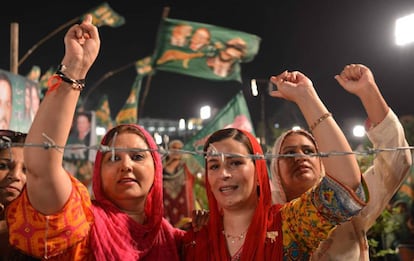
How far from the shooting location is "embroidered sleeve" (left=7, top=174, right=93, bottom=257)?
2.06 metres

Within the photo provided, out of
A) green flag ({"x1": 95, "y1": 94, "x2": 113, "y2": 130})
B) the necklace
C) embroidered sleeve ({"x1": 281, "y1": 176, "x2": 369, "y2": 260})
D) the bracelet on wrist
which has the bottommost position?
the necklace

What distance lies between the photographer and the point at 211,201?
2789 millimetres

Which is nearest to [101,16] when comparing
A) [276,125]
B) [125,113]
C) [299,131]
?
[125,113]

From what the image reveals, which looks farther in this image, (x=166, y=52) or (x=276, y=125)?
(x=276, y=125)

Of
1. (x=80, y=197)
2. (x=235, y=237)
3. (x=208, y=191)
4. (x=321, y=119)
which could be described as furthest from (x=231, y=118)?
(x=80, y=197)

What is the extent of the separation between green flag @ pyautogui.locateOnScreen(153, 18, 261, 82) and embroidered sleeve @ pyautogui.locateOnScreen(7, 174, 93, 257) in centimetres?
764

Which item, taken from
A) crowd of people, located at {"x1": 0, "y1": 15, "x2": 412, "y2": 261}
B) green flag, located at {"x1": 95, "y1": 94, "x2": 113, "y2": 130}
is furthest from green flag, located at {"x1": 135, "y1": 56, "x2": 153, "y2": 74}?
crowd of people, located at {"x1": 0, "y1": 15, "x2": 412, "y2": 261}

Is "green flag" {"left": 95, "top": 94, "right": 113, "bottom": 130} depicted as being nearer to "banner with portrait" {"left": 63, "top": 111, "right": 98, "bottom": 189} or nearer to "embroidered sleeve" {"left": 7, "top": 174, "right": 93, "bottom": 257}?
"banner with portrait" {"left": 63, "top": 111, "right": 98, "bottom": 189}

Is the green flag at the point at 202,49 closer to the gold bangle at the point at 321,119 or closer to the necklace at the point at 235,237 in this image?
the necklace at the point at 235,237

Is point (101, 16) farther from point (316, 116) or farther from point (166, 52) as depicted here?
point (316, 116)

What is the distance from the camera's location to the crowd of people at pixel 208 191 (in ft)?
6.71

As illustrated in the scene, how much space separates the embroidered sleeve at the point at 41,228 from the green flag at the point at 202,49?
7.64m

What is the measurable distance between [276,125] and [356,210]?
18518 millimetres

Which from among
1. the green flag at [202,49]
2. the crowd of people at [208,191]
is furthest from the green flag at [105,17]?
the crowd of people at [208,191]
